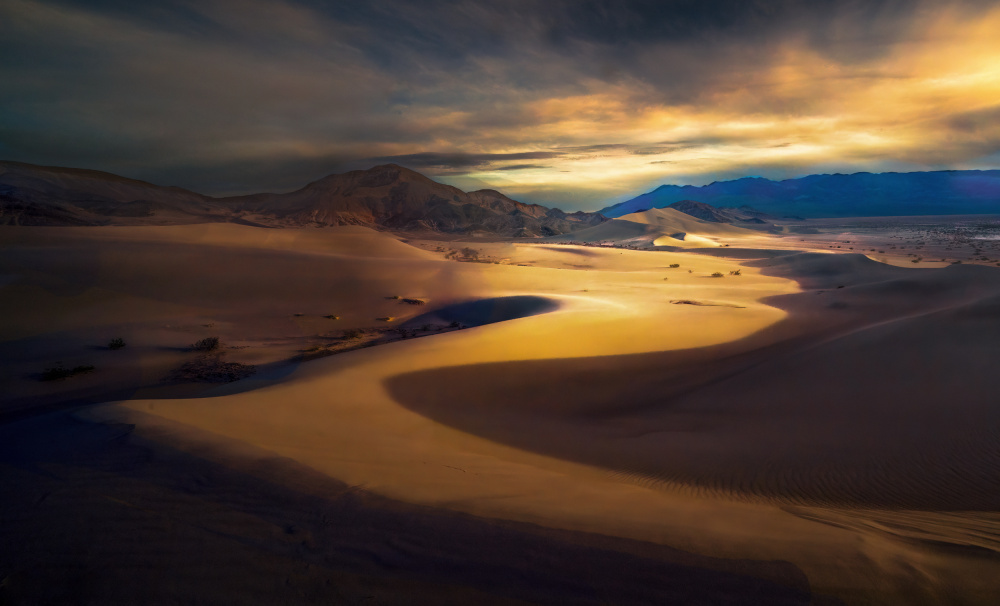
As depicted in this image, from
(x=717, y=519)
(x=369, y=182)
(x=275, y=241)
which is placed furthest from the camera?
(x=369, y=182)

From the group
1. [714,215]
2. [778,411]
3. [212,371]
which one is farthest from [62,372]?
[714,215]

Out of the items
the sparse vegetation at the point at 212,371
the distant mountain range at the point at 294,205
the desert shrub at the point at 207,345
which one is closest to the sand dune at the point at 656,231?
the distant mountain range at the point at 294,205

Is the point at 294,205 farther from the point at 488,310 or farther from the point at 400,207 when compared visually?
the point at 488,310

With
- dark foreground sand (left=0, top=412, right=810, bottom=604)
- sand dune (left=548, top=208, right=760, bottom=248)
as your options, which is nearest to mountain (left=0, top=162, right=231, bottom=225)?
dark foreground sand (left=0, top=412, right=810, bottom=604)

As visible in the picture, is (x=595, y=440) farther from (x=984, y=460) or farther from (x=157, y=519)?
(x=157, y=519)

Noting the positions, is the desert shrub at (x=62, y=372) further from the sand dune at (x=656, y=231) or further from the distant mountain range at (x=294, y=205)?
the sand dune at (x=656, y=231)

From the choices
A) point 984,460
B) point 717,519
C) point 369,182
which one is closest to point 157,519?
point 717,519
